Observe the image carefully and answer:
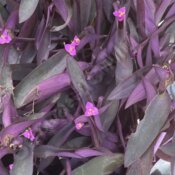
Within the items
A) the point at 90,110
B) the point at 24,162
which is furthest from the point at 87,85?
the point at 24,162

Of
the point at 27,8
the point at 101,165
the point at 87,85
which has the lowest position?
the point at 101,165

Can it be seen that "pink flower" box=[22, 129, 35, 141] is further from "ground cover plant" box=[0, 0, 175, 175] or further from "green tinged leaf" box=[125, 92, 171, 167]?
"green tinged leaf" box=[125, 92, 171, 167]

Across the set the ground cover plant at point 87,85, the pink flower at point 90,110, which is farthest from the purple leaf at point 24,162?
the pink flower at point 90,110

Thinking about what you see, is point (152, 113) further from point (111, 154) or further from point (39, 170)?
point (39, 170)

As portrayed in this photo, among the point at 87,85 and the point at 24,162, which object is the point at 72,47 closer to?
the point at 87,85

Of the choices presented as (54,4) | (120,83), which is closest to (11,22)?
(54,4)

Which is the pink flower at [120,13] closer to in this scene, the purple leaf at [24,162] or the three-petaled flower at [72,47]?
the three-petaled flower at [72,47]

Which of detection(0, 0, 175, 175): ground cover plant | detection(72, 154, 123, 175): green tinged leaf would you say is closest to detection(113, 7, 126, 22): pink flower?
detection(0, 0, 175, 175): ground cover plant
